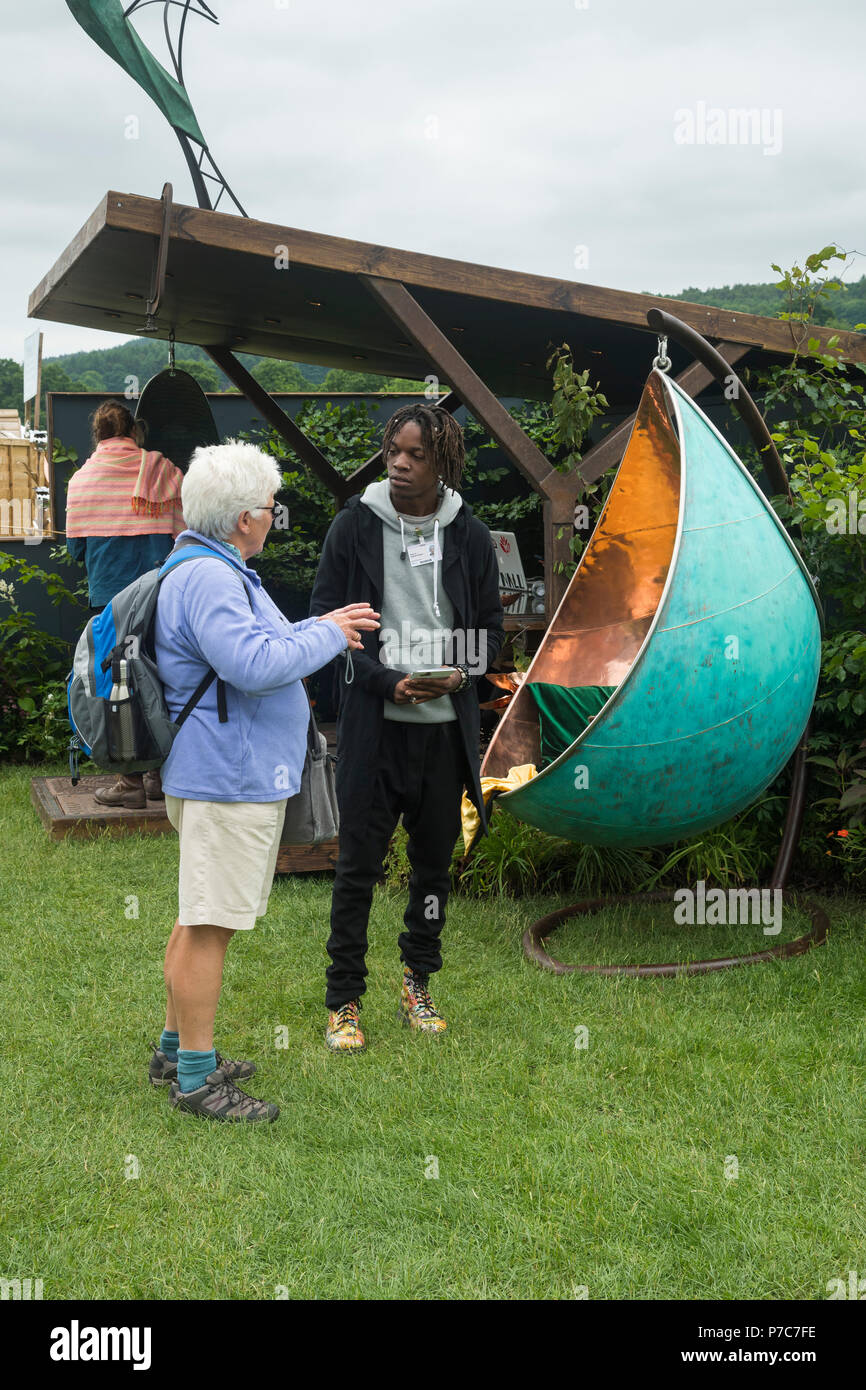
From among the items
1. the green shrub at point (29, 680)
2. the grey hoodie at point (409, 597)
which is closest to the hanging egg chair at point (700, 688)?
the grey hoodie at point (409, 597)

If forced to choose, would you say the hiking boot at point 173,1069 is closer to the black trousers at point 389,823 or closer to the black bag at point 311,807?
the black trousers at point 389,823

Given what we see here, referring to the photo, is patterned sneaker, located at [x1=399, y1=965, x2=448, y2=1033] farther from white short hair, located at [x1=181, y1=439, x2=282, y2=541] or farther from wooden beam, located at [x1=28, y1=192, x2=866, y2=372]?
wooden beam, located at [x1=28, y1=192, x2=866, y2=372]

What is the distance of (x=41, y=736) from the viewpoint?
27.9 ft

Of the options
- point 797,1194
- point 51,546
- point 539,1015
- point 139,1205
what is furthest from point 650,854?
point 51,546

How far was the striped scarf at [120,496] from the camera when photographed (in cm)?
636

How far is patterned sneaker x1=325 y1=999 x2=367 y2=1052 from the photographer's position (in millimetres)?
3492

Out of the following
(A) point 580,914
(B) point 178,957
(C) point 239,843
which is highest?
(C) point 239,843

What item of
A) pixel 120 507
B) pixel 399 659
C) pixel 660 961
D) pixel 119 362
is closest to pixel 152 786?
pixel 120 507

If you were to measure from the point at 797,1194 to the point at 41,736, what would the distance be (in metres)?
6.99

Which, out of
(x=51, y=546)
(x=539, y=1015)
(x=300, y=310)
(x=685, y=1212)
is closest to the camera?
(x=685, y=1212)

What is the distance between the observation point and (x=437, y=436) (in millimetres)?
3438

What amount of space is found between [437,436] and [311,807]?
1173 millimetres

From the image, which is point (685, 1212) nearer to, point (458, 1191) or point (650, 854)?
point (458, 1191)
